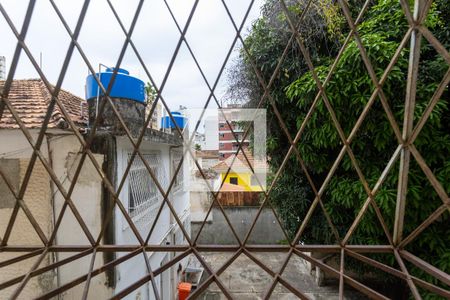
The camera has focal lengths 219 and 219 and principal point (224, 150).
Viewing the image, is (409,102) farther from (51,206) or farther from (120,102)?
(51,206)

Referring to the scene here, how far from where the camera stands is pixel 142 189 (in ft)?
7.66

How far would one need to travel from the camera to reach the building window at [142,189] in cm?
211

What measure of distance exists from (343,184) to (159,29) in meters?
1.89

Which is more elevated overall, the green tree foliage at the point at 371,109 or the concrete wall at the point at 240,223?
the green tree foliage at the point at 371,109

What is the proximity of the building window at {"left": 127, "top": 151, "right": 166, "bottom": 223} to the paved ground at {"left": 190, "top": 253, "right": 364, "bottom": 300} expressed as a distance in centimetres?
154

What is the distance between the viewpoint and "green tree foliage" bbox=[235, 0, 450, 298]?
5.25 feet

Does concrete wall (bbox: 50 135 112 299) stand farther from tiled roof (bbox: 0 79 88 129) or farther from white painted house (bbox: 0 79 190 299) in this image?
tiled roof (bbox: 0 79 88 129)

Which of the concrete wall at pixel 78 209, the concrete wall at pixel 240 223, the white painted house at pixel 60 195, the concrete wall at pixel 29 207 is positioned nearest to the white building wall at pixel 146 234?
the white painted house at pixel 60 195

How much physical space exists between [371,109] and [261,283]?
2938mm

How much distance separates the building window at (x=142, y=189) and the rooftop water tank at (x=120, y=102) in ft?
1.09

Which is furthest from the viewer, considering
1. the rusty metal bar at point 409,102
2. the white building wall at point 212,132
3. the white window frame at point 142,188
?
the white building wall at point 212,132

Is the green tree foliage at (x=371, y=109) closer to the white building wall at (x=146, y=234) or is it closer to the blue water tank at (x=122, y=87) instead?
the blue water tank at (x=122, y=87)

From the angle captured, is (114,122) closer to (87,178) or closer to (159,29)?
(87,178)

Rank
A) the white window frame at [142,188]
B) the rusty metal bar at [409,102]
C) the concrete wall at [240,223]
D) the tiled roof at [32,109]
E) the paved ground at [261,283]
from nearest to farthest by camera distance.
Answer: the rusty metal bar at [409,102] < the tiled roof at [32,109] < the white window frame at [142,188] < the paved ground at [261,283] < the concrete wall at [240,223]
